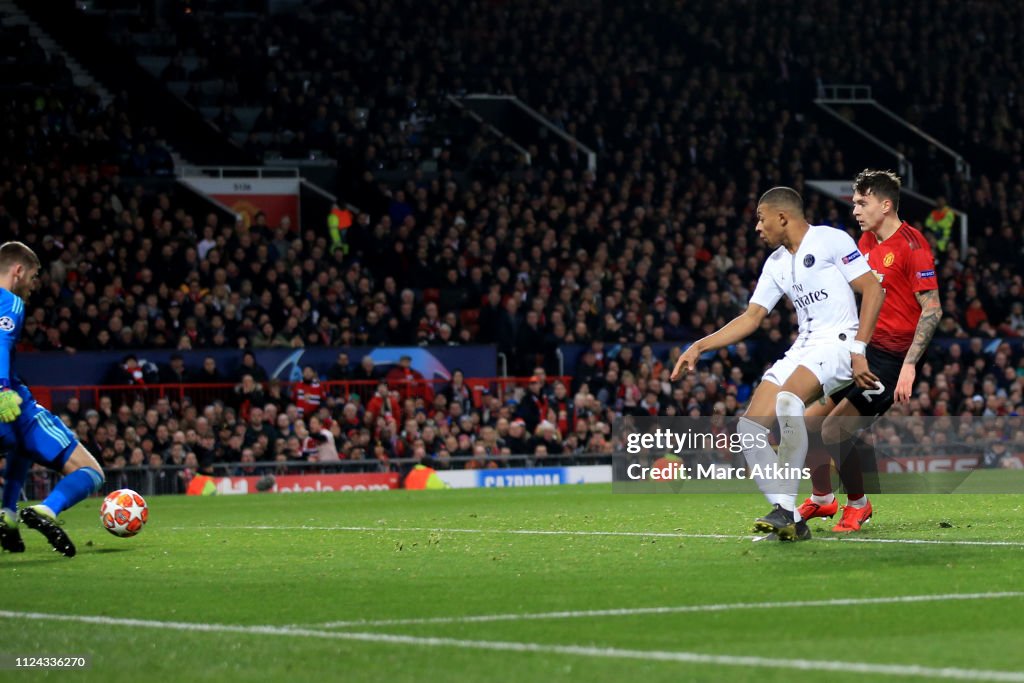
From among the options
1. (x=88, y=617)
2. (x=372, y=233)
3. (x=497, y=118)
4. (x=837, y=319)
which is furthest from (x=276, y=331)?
(x=88, y=617)

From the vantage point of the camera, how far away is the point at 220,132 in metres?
33.0

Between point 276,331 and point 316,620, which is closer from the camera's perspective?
point 316,620

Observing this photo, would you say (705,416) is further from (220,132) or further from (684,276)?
(220,132)

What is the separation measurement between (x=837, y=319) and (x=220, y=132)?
77.6ft

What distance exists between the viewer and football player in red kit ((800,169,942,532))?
11.7 meters

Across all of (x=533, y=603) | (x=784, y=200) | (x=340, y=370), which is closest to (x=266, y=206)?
(x=340, y=370)

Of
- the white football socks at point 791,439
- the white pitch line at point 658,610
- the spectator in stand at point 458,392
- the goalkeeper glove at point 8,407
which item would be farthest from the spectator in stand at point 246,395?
the white pitch line at point 658,610

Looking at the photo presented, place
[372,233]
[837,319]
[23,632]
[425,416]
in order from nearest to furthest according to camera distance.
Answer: [23,632] < [837,319] < [425,416] < [372,233]

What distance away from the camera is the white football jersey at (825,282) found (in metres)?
10.9

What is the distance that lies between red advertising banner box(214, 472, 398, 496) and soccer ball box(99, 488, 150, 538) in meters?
11.7

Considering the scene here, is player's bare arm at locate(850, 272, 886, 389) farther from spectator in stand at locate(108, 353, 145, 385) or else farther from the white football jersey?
spectator in stand at locate(108, 353, 145, 385)

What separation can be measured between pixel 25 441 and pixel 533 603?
4.68 m

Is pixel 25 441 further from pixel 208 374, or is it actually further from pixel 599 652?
pixel 208 374

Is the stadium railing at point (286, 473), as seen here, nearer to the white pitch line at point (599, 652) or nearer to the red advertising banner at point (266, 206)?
the red advertising banner at point (266, 206)
